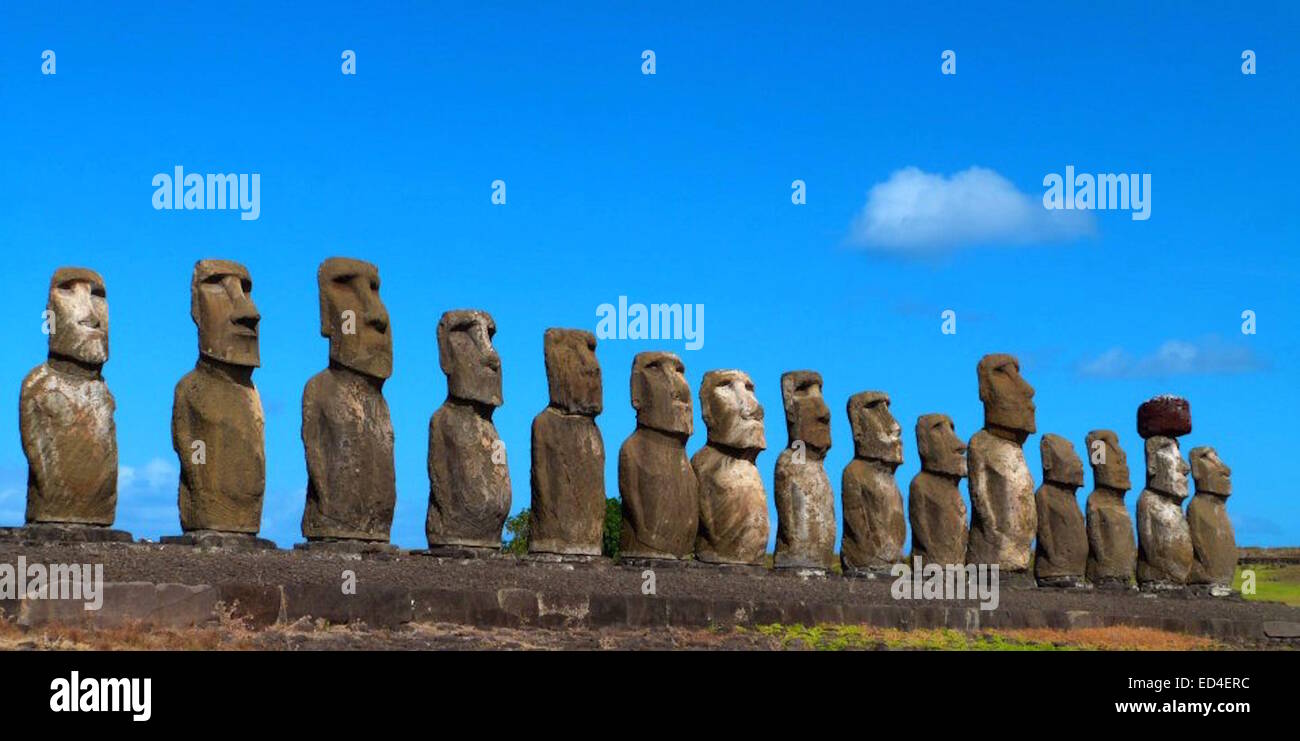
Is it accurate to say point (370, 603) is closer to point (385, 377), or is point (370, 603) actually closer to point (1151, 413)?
point (385, 377)

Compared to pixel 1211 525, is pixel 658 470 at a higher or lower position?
higher

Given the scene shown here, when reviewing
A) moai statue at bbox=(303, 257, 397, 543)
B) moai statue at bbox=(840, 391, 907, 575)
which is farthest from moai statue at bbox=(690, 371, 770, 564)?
moai statue at bbox=(303, 257, 397, 543)

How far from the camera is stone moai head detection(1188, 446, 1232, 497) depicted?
31.2m

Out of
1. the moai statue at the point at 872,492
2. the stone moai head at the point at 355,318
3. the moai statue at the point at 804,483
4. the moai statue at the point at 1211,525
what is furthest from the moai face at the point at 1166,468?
the stone moai head at the point at 355,318

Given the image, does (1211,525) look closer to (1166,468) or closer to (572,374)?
(1166,468)

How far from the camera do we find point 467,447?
1852 centimetres

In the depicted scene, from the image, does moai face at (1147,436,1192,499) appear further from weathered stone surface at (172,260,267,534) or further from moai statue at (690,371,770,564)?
weathered stone surface at (172,260,267,534)

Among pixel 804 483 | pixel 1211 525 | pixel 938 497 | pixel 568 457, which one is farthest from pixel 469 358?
pixel 1211 525

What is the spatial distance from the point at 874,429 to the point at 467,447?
8.47m

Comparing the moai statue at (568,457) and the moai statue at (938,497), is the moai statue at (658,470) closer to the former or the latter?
the moai statue at (568,457)

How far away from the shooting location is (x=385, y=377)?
17.8m

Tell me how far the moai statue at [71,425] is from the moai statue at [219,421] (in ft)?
2.38
